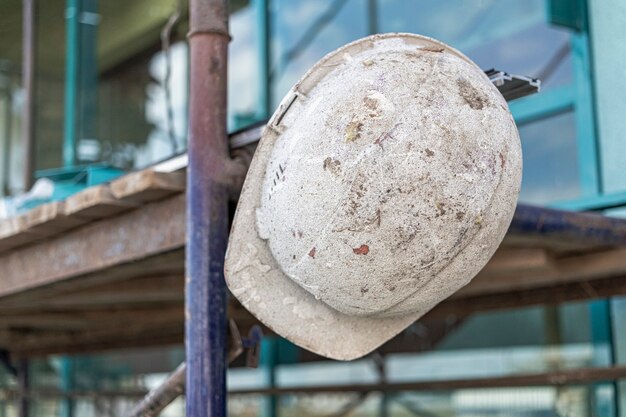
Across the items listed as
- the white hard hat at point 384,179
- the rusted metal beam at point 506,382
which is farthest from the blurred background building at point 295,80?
the white hard hat at point 384,179

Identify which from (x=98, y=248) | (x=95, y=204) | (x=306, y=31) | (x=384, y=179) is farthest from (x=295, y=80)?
(x=384, y=179)

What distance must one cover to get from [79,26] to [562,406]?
6159 mm

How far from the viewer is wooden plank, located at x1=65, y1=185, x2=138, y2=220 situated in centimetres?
383

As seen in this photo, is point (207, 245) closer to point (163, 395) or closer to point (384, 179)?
point (163, 395)

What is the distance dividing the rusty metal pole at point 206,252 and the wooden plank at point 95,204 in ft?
1.88

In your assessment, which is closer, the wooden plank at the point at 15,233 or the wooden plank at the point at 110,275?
the wooden plank at the point at 110,275

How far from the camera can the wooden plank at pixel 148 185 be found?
3580 mm

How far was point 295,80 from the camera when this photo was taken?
860 cm

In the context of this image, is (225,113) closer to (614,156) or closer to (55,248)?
(55,248)

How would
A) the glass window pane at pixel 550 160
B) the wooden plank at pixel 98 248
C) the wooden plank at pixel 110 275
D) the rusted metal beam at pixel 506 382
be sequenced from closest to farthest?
1. the wooden plank at pixel 98 248
2. the wooden plank at pixel 110 275
3. the rusted metal beam at pixel 506 382
4. the glass window pane at pixel 550 160

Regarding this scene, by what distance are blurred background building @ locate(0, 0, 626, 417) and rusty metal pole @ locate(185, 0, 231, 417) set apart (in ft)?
3.74

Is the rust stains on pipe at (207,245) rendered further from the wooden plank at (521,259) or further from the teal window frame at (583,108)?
the teal window frame at (583,108)

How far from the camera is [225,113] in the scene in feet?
11.5

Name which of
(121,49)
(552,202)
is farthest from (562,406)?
(121,49)
